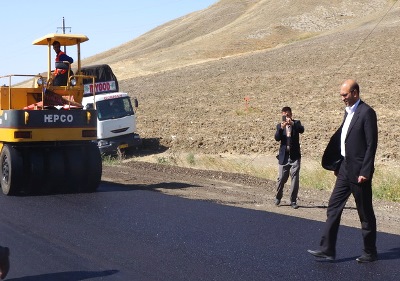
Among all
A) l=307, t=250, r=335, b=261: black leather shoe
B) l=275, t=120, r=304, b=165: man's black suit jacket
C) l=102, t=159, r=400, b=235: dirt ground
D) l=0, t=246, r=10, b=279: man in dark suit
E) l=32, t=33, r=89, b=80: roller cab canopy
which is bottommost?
l=102, t=159, r=400, b=235: dirt ground

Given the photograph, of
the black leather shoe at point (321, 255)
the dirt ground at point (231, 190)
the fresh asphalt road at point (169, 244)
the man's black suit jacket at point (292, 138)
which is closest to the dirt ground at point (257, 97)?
the dirt ground at point (231, 190)

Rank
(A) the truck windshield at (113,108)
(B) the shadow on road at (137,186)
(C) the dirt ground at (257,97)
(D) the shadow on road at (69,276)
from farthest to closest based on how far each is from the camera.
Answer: (A) the truck windshield at (113,108) → (C) the dirt ground at (257,97) → (B) the shadow on road at (137,186) → (D) the shadow on road at (69,276)

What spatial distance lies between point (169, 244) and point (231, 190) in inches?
282

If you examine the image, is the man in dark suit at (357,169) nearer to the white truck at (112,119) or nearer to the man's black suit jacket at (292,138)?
the man's black suit jacket at (292,138)

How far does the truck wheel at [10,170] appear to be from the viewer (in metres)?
15.2

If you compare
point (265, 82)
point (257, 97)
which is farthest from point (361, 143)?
point (265, 82)

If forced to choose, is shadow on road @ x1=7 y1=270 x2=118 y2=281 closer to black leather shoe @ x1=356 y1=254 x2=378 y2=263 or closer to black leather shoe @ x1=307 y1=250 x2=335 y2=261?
black leather shoe @ x1=307 y1=250 x2=335 y2=261

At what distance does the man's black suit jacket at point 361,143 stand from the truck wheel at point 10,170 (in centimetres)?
827

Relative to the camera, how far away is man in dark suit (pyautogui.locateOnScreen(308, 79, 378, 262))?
8.52m

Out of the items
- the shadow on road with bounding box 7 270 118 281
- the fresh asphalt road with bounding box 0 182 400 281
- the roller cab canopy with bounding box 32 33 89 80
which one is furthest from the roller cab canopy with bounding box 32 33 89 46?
the shadow on road with bounding box 7 270 118 281

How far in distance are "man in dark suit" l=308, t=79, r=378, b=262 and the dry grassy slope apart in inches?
689

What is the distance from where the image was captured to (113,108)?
29.1 meters

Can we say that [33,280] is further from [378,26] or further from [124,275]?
[378,26]

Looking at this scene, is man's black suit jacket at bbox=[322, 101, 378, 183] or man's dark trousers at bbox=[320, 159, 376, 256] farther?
man's dark trousers at bbox=[320, 159, 376, 256]
